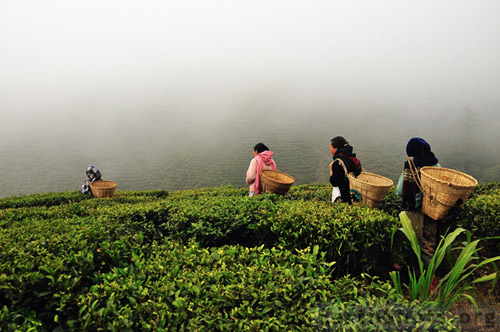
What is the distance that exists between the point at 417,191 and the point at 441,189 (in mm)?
565

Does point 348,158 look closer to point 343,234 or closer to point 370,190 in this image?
point 370,190

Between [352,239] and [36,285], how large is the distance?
287cm

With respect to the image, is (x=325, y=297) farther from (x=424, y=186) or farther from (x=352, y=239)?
(x=424, y=186)

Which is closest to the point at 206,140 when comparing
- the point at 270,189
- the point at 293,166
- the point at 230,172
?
the point at 230,172

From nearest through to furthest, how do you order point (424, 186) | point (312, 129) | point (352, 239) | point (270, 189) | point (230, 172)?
point (352, 239), point (424, 186), point (270, 189), point (230, 172), point (312, 129)

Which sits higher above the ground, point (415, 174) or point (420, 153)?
point (420, 153)

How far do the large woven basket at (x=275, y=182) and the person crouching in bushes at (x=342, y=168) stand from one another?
1.00 metres

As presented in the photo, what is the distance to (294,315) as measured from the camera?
1.71 m

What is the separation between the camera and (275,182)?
5.31m

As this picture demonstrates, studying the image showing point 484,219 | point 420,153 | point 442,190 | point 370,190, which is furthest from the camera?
point 370,190

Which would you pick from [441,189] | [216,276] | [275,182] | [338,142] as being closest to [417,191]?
[441,189]

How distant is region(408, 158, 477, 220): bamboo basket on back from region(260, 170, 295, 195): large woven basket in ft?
7.19

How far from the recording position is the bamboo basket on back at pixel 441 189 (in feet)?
10.8

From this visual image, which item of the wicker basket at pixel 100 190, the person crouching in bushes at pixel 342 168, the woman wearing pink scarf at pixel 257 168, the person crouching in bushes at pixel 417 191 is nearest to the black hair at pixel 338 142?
the person crouching in bushes at pixel 342 168
